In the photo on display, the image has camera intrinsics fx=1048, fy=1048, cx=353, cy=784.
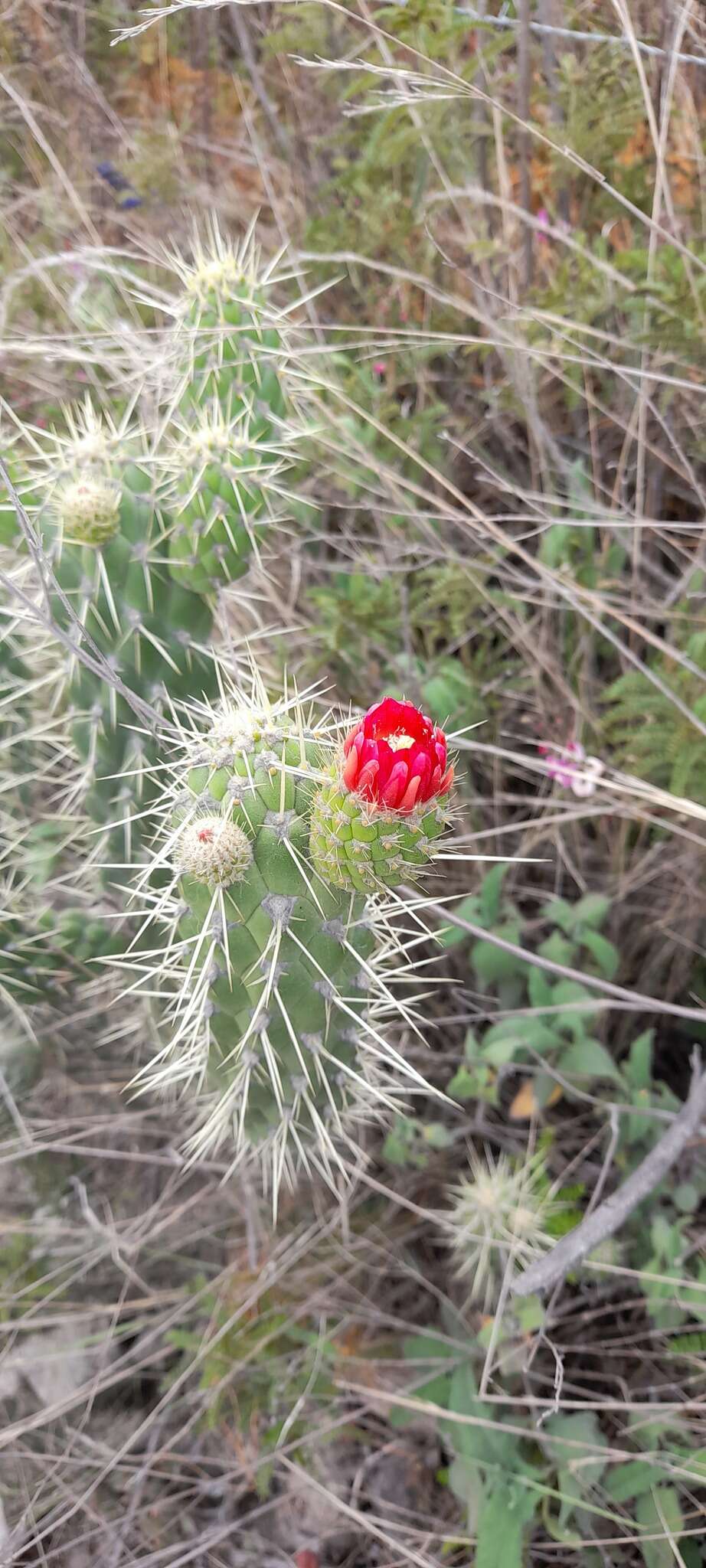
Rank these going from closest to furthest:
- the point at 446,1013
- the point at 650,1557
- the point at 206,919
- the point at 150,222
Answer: the point at 206,919 < the point at 650,1557 < the point at 446,1013 < the point at 150,222

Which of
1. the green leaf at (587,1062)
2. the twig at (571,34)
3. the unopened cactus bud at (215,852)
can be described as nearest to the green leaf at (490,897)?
the green leaf at (587,1062)

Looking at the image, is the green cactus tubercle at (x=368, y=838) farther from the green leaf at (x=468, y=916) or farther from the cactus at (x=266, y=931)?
the green leaf at (x=468, y=916)

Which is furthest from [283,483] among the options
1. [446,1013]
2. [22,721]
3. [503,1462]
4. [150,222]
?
[503,1462]

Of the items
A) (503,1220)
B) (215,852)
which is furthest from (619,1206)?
(215,852)

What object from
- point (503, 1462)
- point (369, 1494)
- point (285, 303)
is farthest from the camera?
point (285, 303)

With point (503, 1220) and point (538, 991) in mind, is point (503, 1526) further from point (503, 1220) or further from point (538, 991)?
point (538, 991)

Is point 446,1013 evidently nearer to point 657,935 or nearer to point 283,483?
point 657,935
